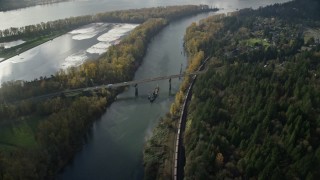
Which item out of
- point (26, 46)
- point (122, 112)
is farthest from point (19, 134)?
point (26, 46)

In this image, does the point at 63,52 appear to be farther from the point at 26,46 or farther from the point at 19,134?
the point at 19,134

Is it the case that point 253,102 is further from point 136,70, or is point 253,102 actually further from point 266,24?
point 266,24

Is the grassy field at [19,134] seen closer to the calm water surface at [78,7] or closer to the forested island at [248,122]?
the forested island at [248,122]

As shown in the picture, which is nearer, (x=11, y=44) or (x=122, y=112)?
(x=122, y=112)

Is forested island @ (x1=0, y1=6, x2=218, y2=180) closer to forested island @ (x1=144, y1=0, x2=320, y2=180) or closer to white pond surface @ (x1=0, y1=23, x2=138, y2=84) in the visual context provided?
white pond surface @ (x1=0, y1=23, x2=138, y2=84)

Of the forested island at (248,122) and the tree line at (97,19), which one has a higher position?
the tree line at (97,19)

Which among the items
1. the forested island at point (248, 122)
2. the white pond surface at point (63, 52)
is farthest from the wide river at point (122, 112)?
the forested island at point (248, 122)
